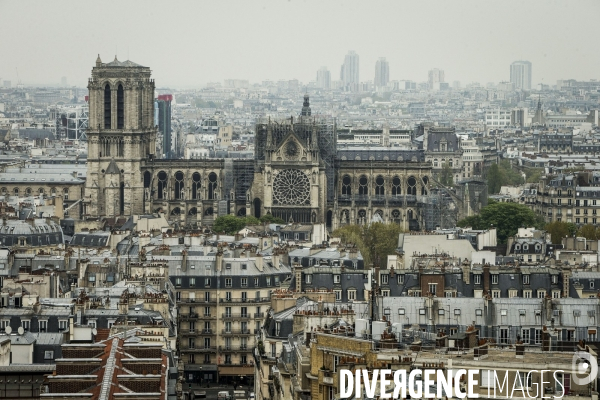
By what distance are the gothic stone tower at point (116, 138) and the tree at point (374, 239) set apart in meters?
30.0

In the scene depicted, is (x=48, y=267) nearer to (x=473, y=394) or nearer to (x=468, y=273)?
(x=468, y=273)

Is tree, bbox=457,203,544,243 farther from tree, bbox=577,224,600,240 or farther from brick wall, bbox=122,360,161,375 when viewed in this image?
brick wall, bbox=122,360,161,375

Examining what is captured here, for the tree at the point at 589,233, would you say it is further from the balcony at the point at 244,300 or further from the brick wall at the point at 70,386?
the brick wall at the point at 70,386

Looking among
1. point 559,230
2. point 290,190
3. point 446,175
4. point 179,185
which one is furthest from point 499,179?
point 559,230

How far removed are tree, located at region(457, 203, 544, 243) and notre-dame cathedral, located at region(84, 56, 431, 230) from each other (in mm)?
15531

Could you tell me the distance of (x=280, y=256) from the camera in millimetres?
85438

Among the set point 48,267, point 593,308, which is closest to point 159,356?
point 593,308

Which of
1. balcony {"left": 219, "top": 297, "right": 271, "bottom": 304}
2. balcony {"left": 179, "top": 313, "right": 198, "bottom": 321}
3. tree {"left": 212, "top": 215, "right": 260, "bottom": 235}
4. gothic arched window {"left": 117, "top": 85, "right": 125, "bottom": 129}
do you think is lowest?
balcony {"left": 179, "top": 313, "right": 198, "bottom": 321}

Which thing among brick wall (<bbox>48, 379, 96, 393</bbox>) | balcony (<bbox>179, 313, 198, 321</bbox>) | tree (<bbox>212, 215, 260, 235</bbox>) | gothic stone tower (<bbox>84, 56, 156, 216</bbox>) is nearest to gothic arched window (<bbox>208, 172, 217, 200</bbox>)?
gothic stone tower (<bbox>84, 56, 156, 216</bbox>)

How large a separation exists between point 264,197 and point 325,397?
3801 inches

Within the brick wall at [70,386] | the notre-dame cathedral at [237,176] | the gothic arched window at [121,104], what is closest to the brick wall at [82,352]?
the brick wall at [70,386]

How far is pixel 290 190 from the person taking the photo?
13950 cm

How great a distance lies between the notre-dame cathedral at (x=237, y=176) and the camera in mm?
139750

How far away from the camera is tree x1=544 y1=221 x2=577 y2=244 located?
108938 millimetres
